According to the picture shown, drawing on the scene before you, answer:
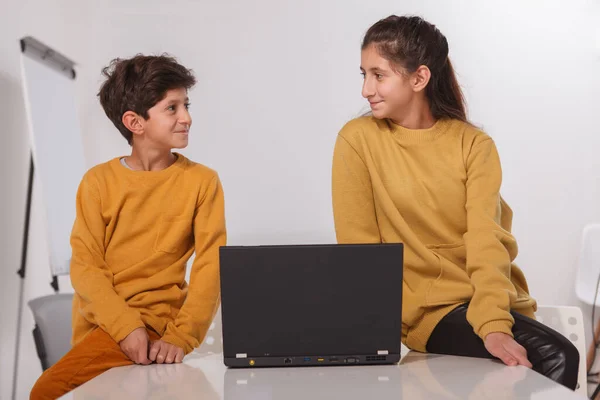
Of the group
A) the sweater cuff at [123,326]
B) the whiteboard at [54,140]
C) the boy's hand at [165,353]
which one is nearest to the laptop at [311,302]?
the boy's hand at [165,353]

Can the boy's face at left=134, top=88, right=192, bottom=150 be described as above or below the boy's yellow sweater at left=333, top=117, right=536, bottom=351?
above

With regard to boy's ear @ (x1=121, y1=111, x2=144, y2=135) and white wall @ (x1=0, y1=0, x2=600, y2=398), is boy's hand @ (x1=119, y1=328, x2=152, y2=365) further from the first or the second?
white wall @ (x1=0, y1=0, x2=600, y2=398)

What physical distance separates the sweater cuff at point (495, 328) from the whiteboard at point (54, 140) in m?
1.88

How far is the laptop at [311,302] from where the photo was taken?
127cm

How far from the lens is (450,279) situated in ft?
5.57

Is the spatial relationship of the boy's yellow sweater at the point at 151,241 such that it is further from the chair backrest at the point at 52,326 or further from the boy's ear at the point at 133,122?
the chair backrest at the point at 52,326

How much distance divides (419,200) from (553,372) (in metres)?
0.52

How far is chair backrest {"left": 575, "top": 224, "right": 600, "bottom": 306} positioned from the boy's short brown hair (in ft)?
7.54

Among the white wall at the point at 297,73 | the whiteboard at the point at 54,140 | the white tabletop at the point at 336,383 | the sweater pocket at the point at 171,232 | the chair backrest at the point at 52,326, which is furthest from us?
the white wall at the point at 297,73

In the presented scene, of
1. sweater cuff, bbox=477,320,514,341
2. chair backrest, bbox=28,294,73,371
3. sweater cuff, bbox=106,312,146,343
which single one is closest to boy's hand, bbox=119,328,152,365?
sweater cuff, bbox=106,312,146,343

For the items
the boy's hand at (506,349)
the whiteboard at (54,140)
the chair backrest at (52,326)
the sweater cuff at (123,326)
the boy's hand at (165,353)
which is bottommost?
the chair backrest at (52,326)

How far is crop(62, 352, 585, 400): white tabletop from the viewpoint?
1092 mm

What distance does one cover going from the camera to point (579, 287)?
3336mm

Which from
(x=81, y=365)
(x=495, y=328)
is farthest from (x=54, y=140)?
(x=495, y=328)
